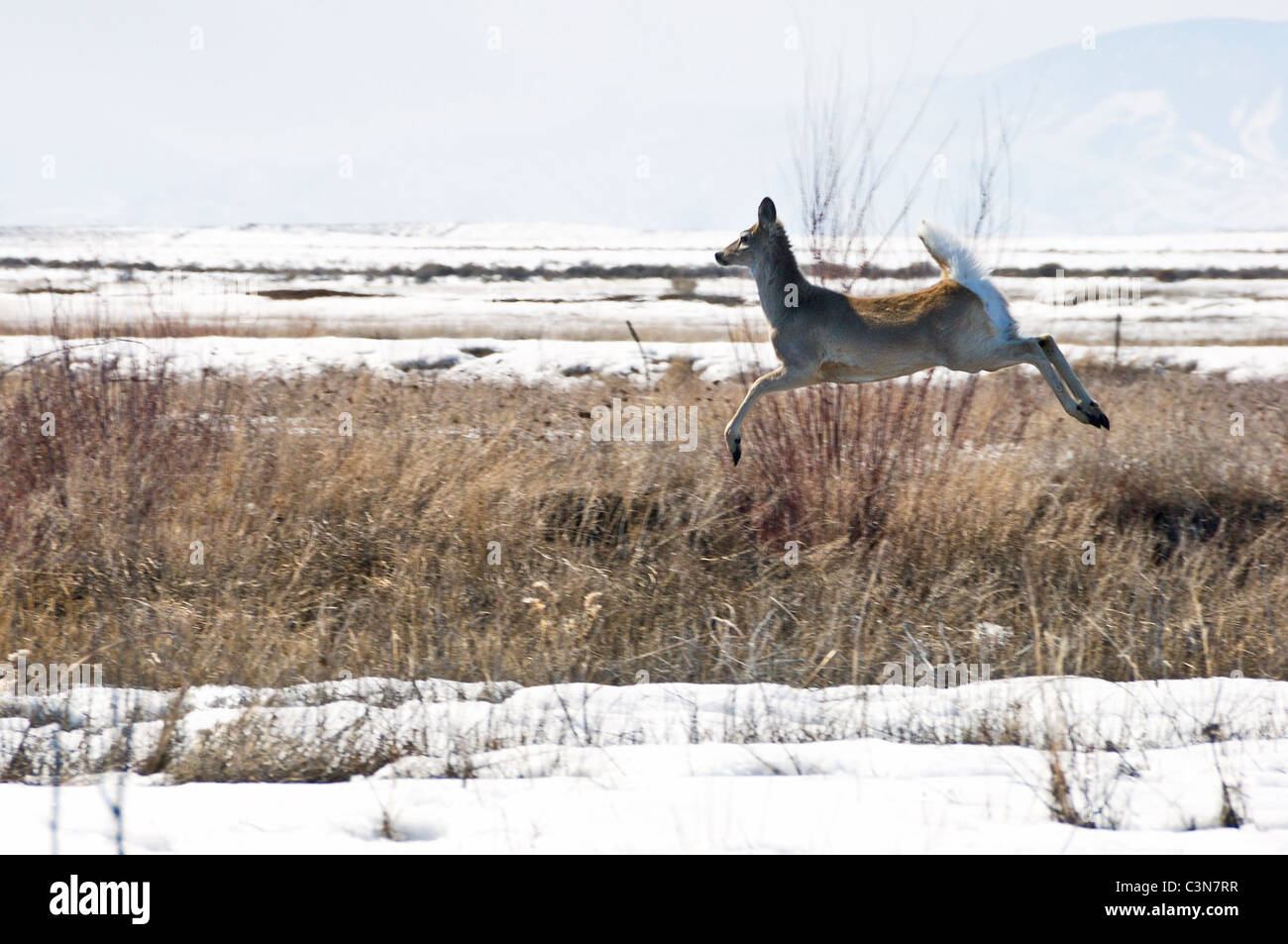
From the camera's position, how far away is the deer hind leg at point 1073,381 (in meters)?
6.36

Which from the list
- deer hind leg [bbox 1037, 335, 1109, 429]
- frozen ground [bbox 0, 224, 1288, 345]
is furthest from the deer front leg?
deer hind leg [bbox 1037, 335, 1109, 429]

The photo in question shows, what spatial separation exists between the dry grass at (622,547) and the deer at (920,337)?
3.25ft

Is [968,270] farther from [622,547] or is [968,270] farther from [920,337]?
[622,547]

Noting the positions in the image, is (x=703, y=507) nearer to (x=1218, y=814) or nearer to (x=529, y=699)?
(x=529, y=699)

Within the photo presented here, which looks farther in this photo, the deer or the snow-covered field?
the deer

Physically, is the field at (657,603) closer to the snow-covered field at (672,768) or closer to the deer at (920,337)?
the snow-covered field at (672,768)

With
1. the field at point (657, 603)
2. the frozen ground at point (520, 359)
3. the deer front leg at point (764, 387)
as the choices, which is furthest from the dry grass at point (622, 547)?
the frozen ground at point (520, 359)

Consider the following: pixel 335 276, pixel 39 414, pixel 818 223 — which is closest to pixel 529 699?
pixel 818 223

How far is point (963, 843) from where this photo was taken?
10.6 feet

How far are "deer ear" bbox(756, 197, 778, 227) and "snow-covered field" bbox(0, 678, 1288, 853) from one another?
3553mm

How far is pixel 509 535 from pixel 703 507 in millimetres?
1367

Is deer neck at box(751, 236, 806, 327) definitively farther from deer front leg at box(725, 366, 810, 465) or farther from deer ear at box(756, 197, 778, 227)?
deer front leg at box(725, 366, 810, 465)

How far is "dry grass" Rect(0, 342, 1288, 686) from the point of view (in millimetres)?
6086

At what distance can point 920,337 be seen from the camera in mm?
6906
